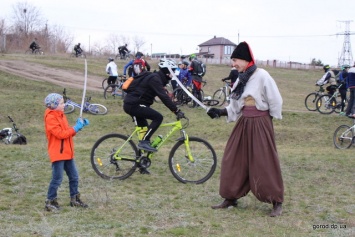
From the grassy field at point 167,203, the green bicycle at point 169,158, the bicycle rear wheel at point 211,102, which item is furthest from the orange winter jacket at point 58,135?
the bicycle rear wheel at point 211,102

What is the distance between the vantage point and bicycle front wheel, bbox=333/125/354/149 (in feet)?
41.3

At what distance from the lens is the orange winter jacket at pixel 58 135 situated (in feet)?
19.1

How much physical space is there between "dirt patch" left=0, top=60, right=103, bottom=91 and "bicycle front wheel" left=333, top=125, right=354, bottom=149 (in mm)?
12980

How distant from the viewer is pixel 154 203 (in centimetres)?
647

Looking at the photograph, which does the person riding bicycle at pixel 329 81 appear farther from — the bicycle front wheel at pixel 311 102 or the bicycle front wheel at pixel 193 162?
the bicycle front wheel at pixel 193 162

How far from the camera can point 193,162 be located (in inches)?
306

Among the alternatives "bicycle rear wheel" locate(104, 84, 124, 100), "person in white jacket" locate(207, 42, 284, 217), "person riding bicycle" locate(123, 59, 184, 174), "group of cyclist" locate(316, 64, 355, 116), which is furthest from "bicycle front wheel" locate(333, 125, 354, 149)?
"bicycle rear wheel" locate(104, 84, 124, 100)

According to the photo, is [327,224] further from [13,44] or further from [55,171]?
[13,44]

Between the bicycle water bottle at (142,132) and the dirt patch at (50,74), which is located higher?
the dirt patch at (50,74)

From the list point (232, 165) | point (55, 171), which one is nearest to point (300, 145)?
point (232, 165)

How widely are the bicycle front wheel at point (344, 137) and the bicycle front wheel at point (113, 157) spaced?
264 inches

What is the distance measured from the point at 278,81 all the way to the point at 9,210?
33.7 m

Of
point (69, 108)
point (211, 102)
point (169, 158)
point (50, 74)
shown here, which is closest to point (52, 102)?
point (169, 158)

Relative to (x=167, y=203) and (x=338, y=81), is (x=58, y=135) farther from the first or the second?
(x=338, y=81)
